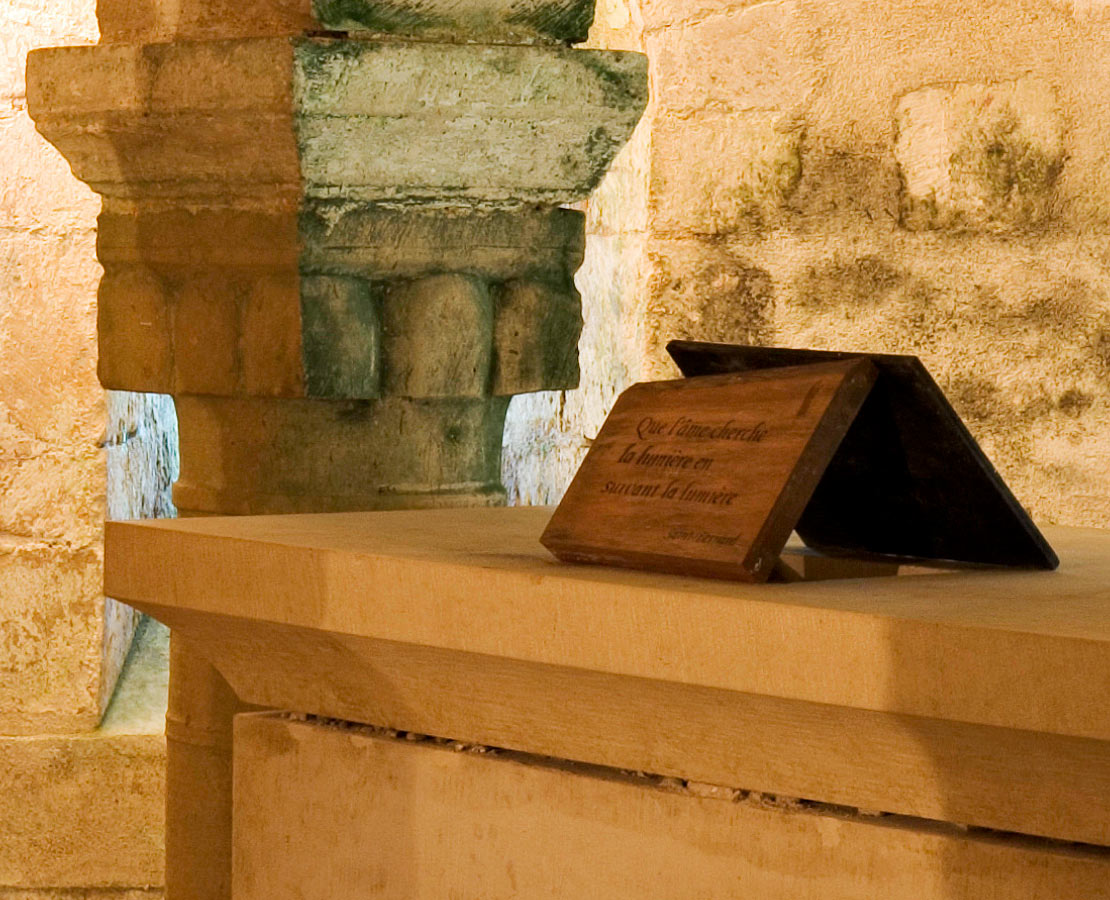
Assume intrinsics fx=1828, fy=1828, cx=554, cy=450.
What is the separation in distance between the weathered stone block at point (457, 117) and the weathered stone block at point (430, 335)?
0.14 meters

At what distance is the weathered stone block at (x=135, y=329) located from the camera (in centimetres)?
267

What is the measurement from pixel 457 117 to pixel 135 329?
584 mm

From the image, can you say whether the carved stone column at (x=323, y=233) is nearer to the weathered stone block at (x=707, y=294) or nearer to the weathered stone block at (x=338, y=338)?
the weathered stone block at (x=338, y=338)

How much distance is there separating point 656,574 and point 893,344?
1.68 m

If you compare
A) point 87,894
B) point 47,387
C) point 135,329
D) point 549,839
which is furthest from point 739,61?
point 87,894

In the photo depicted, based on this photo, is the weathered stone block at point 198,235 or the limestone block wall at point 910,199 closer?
the weathered stone block at point 198,235

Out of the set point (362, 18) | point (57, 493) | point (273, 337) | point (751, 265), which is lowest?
point (57, 493)

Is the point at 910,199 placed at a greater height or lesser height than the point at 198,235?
greater

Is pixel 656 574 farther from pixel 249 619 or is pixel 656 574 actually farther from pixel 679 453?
pixel 249 619

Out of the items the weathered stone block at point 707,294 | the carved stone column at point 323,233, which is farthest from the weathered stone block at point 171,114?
the weathered stone block at point 707,294

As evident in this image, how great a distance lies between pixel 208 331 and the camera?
262 centimetres

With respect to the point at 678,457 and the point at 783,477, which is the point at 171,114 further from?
the point at 783,477

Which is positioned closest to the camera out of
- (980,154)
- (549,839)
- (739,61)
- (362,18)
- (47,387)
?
(549,839)

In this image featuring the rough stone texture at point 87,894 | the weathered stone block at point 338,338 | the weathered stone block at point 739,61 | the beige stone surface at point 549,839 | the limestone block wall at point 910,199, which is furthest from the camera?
the rough stone texture at point 87,894
